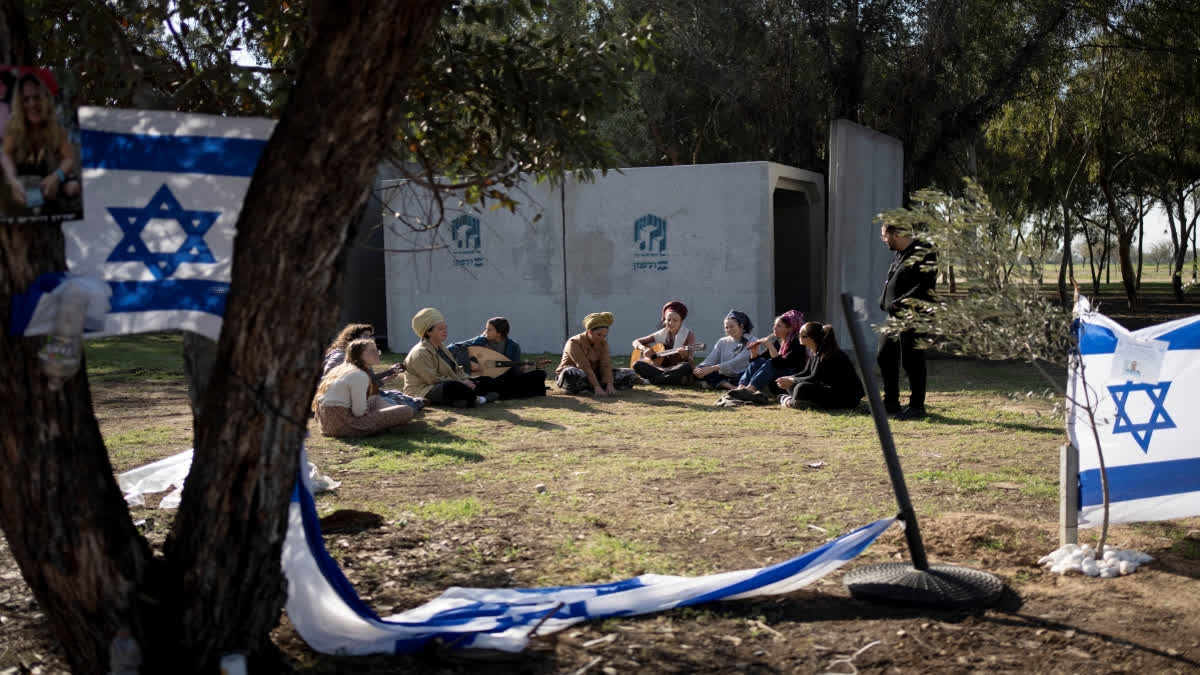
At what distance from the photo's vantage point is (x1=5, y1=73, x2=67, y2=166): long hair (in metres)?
3.15

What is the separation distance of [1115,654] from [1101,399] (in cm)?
146

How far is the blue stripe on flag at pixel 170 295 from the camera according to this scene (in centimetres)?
363

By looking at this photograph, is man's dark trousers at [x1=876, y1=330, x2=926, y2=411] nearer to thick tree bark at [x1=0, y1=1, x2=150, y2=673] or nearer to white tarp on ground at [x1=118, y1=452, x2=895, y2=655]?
white tarp on ground at [x1=118, y1=452, x2=895, y2=655]

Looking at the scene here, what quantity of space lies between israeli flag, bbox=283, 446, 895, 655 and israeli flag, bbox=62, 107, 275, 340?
2.78 ft

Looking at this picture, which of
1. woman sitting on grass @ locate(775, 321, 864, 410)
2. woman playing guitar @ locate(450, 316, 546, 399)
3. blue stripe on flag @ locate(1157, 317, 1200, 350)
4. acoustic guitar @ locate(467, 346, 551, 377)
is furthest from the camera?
acoustic guitar @ locate(467, 346, 551, 377)

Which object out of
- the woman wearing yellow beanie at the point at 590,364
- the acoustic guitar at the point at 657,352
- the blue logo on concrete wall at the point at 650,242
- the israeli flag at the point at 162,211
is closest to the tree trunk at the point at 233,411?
the israeli flag at the point at 162,211

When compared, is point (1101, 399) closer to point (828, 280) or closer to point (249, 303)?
point (249, 303)

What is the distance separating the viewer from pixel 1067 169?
2945 cm

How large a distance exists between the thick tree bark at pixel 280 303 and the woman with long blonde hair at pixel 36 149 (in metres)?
0.54

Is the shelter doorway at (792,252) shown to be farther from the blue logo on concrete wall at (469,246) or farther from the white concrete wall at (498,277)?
the blue logo on concrete wall at (469,246)

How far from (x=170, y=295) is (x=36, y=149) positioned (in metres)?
0.70

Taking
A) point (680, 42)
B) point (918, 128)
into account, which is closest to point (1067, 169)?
point (918, 128)

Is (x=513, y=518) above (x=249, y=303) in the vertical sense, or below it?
below

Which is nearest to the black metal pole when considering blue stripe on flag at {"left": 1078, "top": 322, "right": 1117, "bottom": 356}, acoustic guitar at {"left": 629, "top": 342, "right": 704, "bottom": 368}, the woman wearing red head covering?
blue stripe on flag at {"left": 1078, "top": 322, "right": 1117, "bottom": 356}
